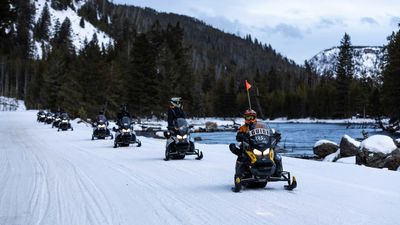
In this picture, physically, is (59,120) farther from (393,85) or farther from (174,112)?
(393,85)

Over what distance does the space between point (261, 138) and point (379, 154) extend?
848 cm

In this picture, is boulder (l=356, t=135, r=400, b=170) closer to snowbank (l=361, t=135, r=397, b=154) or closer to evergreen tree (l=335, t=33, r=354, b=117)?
snowbank (l=361, t=135, r=397, b=154)

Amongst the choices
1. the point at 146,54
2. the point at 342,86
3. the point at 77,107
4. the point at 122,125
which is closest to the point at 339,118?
the point at 342,86

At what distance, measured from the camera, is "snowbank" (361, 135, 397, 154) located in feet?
56.4

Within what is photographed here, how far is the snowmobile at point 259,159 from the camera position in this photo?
10.0 metres

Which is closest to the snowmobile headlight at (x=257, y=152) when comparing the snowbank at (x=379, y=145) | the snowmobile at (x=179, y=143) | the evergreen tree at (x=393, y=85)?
the snowmobile at (x=179, y=143)

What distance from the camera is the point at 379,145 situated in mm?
17625

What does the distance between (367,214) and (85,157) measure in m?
12.5

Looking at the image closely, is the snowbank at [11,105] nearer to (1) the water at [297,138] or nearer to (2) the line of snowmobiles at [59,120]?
(2) the line of snowmobiles at [59,120]

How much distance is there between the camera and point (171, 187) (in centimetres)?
1090

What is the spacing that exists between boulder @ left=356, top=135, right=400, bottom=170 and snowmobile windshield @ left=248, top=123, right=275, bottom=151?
775cm

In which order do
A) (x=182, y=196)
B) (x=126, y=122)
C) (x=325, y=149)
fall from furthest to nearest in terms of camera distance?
(x=325, y=149)
(x=126, y=122)
(x=182, y=196)

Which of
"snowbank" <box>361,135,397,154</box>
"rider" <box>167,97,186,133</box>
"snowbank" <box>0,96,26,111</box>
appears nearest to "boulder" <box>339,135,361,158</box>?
"snowbank" <box>361,135,397,154</box>

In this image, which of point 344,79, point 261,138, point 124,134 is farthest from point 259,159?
point 344,79
